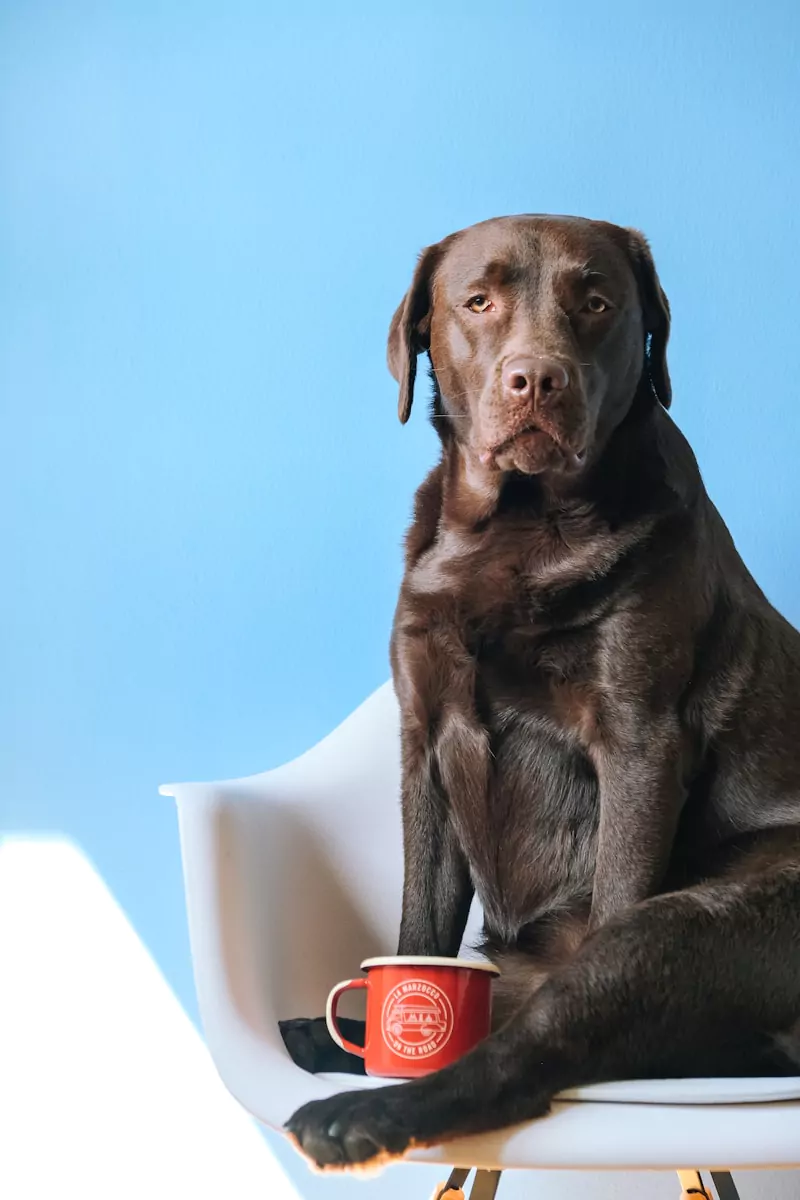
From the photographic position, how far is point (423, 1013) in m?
1.21

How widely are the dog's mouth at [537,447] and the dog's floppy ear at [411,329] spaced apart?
193mm

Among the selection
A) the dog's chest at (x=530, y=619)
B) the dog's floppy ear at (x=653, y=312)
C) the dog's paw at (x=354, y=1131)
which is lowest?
the dog's paw at (x=354, y=1131)

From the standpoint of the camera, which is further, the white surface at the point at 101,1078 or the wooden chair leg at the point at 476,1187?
the white surface at the point at 101,1078

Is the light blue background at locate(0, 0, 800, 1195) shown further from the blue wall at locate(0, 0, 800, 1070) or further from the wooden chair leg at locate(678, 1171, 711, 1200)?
the wooden chair leg at locate(678, 1171, 711, 1200)

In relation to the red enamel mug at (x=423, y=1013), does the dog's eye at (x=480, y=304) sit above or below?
above

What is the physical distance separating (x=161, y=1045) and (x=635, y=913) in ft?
4.34

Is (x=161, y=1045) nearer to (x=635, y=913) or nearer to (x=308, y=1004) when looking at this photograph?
(x=308, y=1004)

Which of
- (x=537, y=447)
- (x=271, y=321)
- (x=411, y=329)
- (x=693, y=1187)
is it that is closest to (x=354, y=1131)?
(x=537, y=447)

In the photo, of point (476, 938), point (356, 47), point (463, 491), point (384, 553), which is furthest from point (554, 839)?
point (356, 47)

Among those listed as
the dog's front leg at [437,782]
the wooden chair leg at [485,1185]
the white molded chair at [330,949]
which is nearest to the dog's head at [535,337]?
the dog's front leg at [437,782]

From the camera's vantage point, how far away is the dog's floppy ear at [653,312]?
62.5 inches

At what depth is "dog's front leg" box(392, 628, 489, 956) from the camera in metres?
1.52

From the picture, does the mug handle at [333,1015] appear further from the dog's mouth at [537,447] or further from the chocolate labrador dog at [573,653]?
the dog's mouth at [537,447]

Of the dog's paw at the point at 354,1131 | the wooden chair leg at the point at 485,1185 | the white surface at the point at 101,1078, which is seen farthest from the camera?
the white surface at the point at 101,1078
